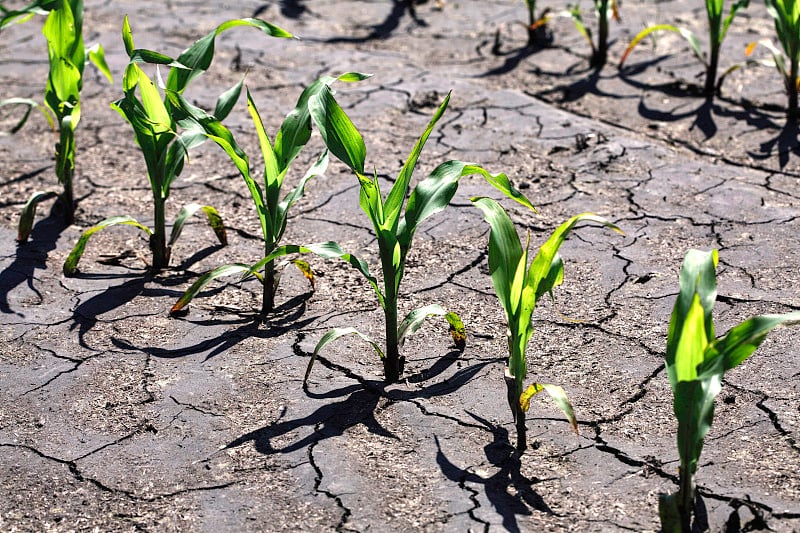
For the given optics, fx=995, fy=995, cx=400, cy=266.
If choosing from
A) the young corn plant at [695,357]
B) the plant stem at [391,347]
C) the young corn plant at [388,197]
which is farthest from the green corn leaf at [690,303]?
the plant stem at [391,347]

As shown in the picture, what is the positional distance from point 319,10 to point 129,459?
157 inches

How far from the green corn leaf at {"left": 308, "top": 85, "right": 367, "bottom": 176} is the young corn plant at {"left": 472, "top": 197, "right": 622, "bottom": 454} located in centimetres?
34

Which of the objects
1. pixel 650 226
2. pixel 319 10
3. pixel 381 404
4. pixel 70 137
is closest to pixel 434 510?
pixel 381 404

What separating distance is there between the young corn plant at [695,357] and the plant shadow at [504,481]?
0.27 meters

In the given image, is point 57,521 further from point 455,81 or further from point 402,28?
point 402,28

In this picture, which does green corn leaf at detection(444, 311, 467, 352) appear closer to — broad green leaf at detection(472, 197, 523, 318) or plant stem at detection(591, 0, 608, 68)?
broad green leaf at detection(472, 197, 523, 318)

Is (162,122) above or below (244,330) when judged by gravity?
above

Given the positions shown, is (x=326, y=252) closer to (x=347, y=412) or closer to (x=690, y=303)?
(x=347, y=412)

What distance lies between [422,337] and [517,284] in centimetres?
60

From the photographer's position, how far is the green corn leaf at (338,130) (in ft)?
7.40

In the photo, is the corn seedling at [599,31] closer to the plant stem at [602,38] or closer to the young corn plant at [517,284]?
the plant stem at [602,38]

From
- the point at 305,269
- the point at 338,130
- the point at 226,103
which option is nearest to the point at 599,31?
the point at 226,103

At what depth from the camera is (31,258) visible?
3047 mm

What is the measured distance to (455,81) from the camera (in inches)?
175
